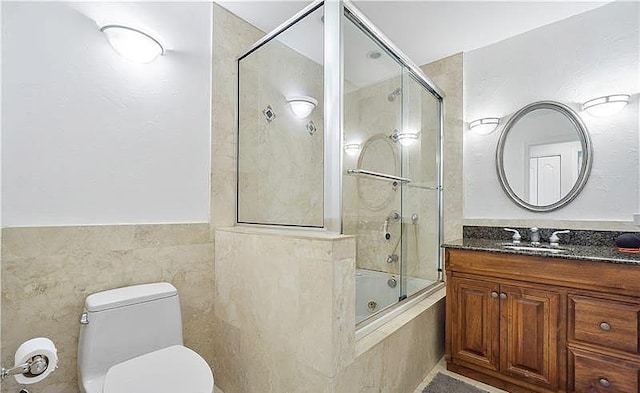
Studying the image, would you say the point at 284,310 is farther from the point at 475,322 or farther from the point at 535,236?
the point at 535,236

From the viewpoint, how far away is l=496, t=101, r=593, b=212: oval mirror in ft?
6.71

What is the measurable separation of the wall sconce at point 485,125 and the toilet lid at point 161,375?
2.69m

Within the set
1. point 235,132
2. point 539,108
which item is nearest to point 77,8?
point 235,132

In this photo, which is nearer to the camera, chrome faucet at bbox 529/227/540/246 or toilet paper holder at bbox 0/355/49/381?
toilet paper holder at bbox 0/355/49/381

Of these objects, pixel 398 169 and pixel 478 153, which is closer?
pixel 398 169

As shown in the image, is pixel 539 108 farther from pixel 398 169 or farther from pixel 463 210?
pixel 398 169

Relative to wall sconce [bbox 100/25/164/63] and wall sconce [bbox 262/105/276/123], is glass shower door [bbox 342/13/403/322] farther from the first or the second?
wall sconce [bbox 100/25/164/63]

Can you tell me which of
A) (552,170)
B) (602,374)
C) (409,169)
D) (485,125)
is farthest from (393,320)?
(485,125)

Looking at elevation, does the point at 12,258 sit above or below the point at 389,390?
above

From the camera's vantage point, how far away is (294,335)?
1.30 m

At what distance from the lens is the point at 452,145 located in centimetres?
265

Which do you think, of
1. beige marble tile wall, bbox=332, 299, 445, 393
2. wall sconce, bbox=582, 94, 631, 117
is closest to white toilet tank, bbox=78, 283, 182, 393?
beige marble tile wall, bbox=332, 299, 445, 393

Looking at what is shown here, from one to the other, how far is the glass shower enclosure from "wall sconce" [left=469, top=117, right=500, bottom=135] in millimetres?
334

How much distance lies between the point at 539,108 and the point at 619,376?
183cm
